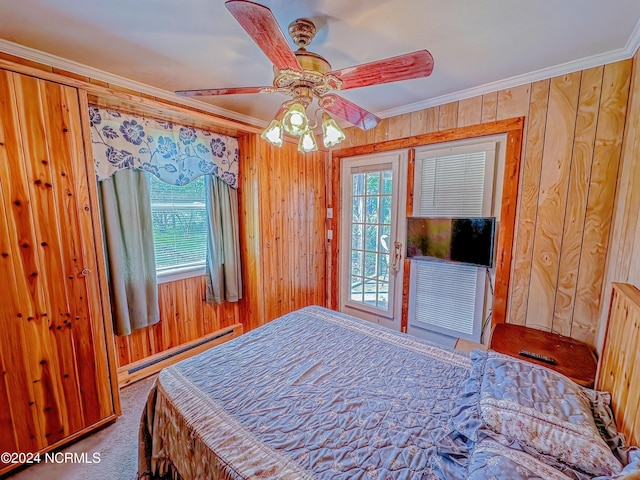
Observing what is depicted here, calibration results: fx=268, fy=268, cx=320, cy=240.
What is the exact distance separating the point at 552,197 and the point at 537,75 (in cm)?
87

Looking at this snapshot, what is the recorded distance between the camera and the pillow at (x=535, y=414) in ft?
2.72

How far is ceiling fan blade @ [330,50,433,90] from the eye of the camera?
1.08m

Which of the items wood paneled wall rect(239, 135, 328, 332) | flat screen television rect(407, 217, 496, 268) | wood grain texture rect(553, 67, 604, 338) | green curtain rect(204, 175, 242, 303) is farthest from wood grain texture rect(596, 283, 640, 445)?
green curtain rect(204, 175, 242, 303)

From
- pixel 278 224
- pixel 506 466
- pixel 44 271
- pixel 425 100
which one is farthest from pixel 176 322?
pixel 425 100

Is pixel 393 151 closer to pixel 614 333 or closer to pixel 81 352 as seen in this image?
pixel 614 333

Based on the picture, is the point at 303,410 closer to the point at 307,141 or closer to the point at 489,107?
the point at 307,141

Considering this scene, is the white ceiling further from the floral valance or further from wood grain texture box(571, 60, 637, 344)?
the floral valance

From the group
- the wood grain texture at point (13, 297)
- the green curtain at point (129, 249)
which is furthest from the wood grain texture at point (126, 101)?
the green curtain at point (129, 249)

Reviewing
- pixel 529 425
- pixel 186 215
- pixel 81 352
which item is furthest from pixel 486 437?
pixel 186 215

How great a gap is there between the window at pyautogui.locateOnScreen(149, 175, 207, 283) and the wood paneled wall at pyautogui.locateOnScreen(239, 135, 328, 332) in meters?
Result: 0.41

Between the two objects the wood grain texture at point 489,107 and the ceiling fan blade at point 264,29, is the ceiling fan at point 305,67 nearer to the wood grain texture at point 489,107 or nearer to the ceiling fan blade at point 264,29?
the ceiling fan blade at point 264,29

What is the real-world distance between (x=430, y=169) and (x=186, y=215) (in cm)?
236

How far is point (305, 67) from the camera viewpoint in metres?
1.31

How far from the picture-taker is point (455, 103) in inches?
90.7
